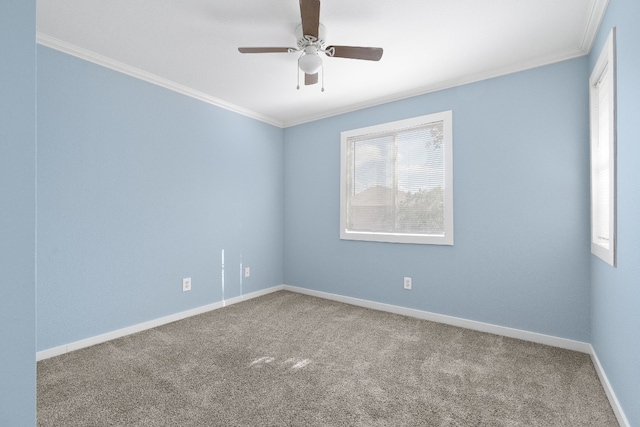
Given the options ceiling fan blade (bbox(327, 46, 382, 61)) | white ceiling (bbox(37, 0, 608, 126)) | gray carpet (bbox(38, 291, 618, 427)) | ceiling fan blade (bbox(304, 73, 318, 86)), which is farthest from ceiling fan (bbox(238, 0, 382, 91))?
gray carpet (bbox(38, 291, 618, 427))

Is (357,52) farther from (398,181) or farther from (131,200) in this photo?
(131,200)

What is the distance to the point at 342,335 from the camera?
285cm

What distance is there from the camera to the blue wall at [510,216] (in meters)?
2.53

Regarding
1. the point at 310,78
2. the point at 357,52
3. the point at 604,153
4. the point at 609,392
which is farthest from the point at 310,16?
the point at 609,392

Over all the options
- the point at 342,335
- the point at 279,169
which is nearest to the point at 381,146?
the point at 279,169

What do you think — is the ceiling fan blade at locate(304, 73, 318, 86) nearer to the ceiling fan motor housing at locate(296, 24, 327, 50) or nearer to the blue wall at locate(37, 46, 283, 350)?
the ceiling fan motor housing at locate(296, 24, 327, 50)

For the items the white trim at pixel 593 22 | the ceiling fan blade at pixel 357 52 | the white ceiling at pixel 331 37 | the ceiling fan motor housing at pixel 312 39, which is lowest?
the ceiling fan blade at pixel 357 52

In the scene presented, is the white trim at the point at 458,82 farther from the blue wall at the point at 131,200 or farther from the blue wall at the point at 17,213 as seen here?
the blue wall at the point at 17,213

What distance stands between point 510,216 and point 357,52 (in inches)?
77.2

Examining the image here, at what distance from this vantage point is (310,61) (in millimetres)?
2193

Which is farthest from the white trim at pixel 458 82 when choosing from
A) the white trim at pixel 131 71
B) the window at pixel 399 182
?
the white trim at pixel 131 71

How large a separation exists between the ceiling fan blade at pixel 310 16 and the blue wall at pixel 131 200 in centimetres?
186

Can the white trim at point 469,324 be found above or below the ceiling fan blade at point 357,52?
below

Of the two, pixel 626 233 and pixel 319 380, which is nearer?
pixel 626 233
